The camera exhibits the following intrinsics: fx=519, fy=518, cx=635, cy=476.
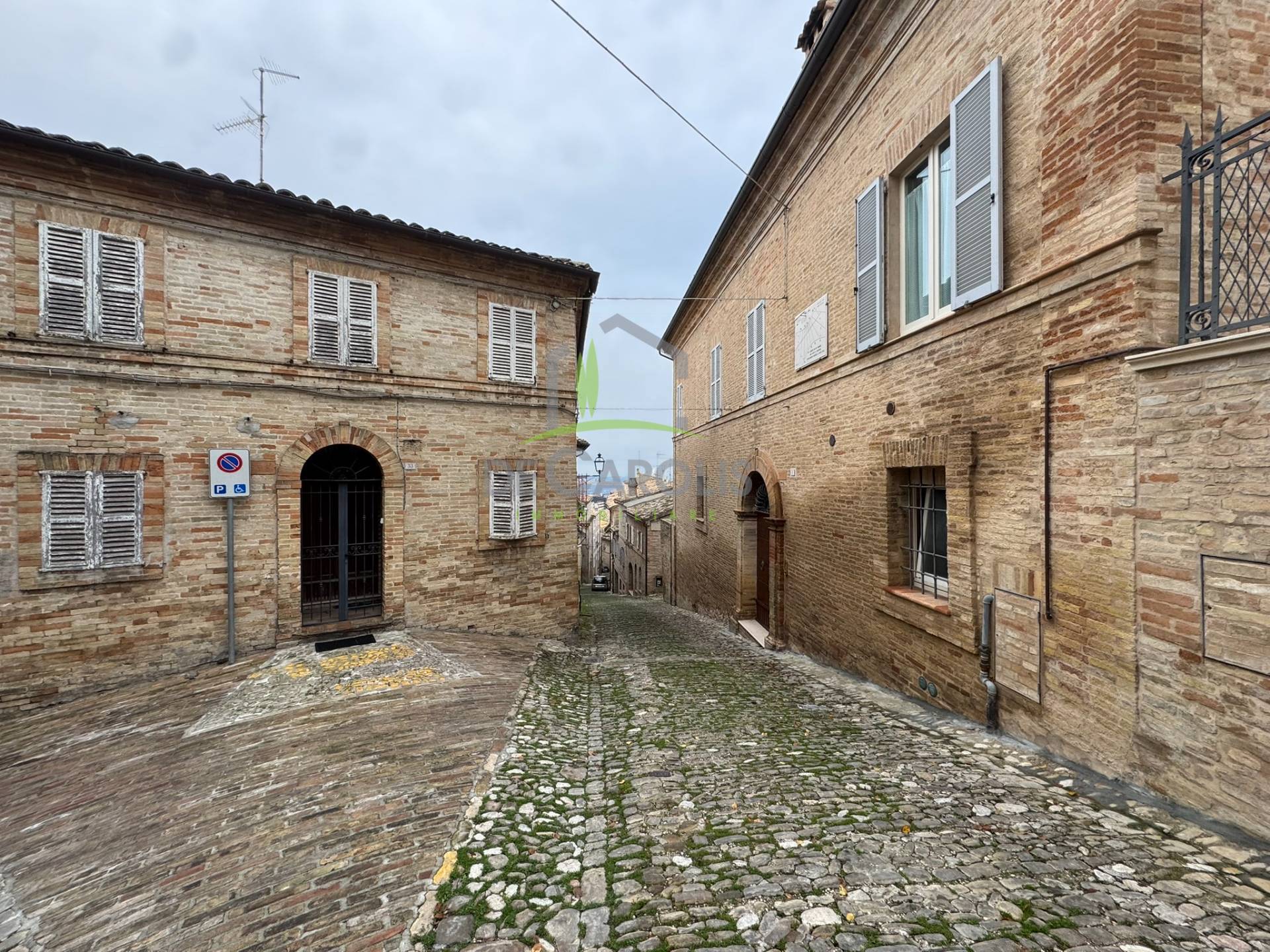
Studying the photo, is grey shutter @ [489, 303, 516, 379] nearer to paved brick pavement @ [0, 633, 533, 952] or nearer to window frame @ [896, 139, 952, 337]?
paved brick pavement @ [0, 633, 533, 952]

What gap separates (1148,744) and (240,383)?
9.66 m

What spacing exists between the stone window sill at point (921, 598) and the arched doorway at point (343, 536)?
703 centimetres

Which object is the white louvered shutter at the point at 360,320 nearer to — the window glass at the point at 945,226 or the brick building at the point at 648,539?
the window glass at the point at 945,226

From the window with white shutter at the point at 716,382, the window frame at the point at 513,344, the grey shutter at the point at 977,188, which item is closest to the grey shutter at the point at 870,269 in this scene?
the grey shutter at the point at 977,188

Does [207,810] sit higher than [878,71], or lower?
lower

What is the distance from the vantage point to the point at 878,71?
6.15 meters

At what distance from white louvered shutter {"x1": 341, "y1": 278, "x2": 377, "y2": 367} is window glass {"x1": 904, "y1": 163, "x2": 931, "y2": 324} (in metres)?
7.28

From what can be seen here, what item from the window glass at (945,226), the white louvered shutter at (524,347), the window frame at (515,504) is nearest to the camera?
the window glass at (945,226)

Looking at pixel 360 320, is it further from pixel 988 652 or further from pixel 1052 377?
pixel 988 652

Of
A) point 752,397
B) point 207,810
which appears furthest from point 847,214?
point 207,810

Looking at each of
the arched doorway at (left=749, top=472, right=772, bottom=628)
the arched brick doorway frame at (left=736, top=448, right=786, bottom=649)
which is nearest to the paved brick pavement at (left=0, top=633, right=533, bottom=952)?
the arched brick doorway frame at (left=736, top=448, right=786, bottom=649)

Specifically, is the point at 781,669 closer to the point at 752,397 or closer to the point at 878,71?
the point at 752,397

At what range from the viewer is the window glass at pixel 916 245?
582 cm

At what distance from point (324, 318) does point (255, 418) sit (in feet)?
5.60
